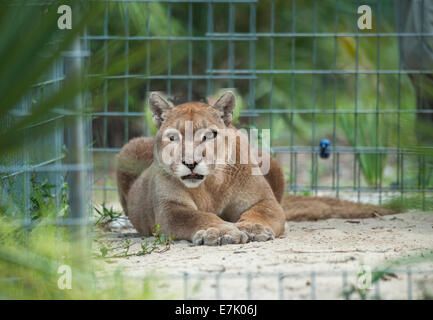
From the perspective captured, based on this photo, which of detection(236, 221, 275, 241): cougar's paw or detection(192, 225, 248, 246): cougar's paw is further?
detection(236, 221, 275, 241): cougar's paw

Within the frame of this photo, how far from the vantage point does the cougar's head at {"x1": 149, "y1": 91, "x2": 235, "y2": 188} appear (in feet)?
15.3

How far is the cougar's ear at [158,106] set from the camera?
200 inches

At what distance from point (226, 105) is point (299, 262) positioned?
1747 millimetres

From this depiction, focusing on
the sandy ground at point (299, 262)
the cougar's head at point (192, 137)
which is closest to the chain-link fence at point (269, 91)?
the sandy ground at point (299, 262)

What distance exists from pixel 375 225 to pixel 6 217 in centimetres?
294

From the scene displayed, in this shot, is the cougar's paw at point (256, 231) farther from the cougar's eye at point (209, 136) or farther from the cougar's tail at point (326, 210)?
the cougar's tail at point (326, 210)

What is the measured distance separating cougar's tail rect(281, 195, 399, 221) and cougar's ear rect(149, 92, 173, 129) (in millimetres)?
1382

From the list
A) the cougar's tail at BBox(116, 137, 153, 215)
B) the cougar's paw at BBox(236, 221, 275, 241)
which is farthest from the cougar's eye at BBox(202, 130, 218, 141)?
the cougar's tail at BBox(116, 137, 153, 215)

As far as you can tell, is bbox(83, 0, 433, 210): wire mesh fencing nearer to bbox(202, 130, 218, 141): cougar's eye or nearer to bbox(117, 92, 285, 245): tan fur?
bbox(117, 92, 285, 245): tan fur

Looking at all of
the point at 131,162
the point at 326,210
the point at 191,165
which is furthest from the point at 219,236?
the point at 131,162

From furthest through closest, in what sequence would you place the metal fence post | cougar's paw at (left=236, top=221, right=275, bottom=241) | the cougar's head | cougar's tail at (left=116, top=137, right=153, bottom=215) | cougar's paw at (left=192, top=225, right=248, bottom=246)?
cougar's tail at (left=116, top=137, right=153, bottom=215) → the cougar's head → cougar's paw at (left=236, top=221, right=275, bottom=241) → cougar's paw at (left=192, top=225, right=248, bottom=246) → the metal fence post

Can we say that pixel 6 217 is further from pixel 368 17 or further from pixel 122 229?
pixel 368 17

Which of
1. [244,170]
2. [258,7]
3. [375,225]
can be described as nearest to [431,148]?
[244,170]

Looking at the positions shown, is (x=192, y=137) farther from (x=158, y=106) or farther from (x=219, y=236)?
(x=219, y=236)
